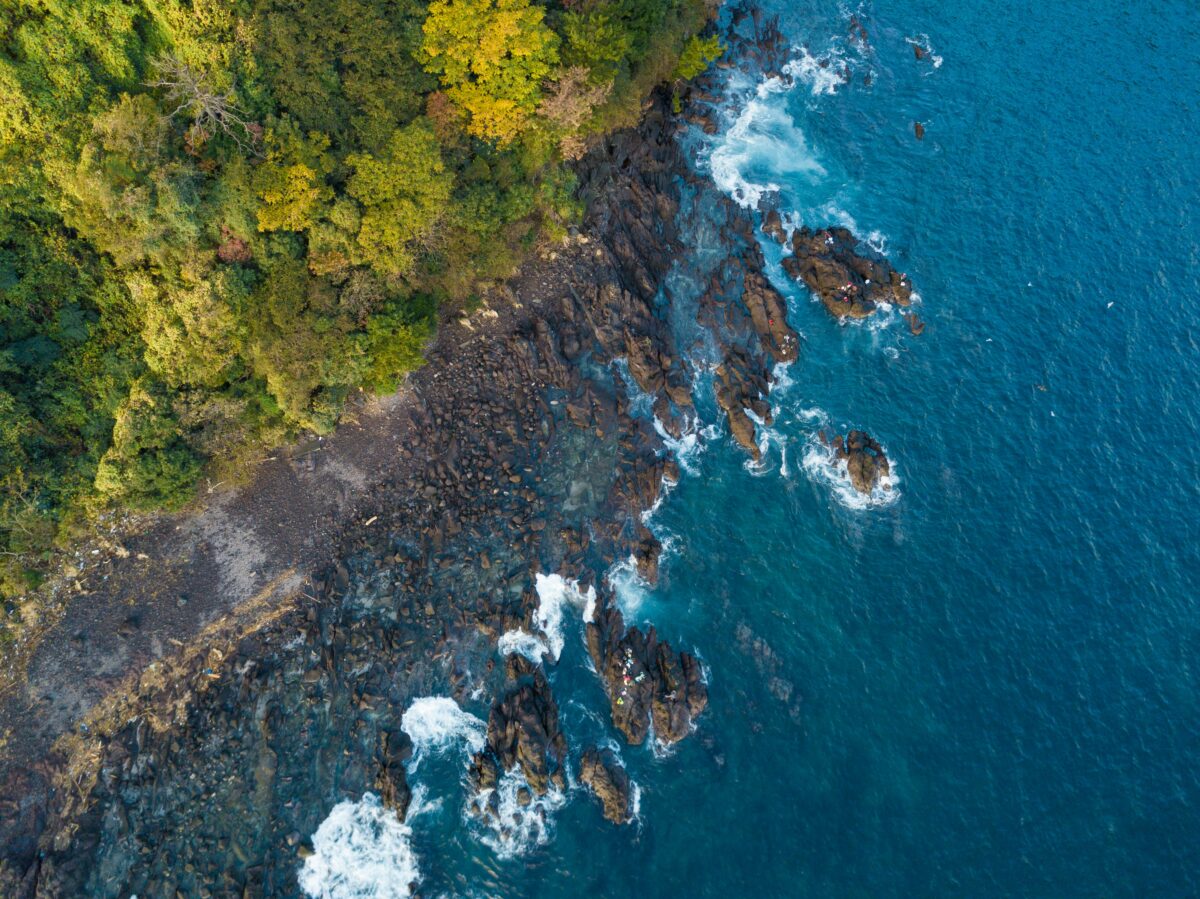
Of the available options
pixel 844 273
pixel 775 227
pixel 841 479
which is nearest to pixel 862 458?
pixel 841 479

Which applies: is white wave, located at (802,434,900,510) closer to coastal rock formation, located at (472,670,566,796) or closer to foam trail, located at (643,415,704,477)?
foam trail, located at (643,415,704,477)

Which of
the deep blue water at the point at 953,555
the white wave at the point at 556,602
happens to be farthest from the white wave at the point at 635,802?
the white wave at the point at 556,602

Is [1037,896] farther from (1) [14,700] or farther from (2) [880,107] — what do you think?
(2) [880,107]

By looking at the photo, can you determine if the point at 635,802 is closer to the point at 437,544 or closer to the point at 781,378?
the point at 437,544

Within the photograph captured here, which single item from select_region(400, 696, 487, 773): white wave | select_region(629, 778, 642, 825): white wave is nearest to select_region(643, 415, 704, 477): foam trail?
select_region(629, 778, 642, 825): white wave

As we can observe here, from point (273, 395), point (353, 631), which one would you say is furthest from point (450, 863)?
point (273, 395)

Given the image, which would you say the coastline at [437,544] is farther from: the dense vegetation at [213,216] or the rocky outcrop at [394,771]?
the dense vegetation at [213,216]
